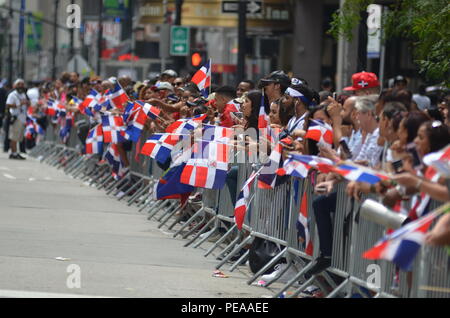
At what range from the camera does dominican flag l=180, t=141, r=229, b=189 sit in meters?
14.3

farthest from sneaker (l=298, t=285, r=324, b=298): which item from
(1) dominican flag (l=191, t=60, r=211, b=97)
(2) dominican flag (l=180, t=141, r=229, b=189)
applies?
(1) dominican flag (l=191, t=60, r=211, b=97)

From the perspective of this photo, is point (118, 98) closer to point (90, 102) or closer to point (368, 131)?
point (90, 102)

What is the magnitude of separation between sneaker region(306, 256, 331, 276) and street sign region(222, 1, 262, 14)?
583 inches

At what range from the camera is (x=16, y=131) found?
1287 inches

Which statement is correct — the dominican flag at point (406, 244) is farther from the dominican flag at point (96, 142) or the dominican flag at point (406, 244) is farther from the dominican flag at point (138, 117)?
the dominican flag at point (96, 142)

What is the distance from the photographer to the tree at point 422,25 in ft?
47.5

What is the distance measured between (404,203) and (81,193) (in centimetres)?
1404

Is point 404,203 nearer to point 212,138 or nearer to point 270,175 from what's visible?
point 270,175

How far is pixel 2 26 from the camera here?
11012cm

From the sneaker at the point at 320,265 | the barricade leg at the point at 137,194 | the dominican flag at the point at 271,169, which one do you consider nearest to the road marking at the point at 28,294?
the sneaker at the point at 320,265

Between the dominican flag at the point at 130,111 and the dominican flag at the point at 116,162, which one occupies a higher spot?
the dominican flag at the point at 130,111

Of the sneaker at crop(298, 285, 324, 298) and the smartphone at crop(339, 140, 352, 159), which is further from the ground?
the smartphone at crop(339, 140, 352, 159)

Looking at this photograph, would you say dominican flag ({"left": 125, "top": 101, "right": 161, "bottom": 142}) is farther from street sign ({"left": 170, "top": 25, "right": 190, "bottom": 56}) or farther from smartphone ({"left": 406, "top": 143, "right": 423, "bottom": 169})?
smartphone ({"left": 406, "top": 143, "right": 423, "bottom": 169})

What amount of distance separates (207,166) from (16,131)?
18802 mm
